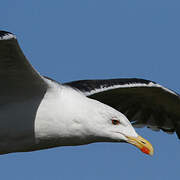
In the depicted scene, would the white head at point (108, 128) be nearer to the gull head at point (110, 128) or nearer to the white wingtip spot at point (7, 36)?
the gull head at point (110, 128)

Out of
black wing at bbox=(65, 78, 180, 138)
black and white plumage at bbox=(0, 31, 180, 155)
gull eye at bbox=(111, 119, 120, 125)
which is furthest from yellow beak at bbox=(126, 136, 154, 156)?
black wing at bbox=(65, 78, 180, 138)

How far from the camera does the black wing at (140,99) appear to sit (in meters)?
12.7

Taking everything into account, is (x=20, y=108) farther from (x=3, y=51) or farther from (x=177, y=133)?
(x=177, y=133)

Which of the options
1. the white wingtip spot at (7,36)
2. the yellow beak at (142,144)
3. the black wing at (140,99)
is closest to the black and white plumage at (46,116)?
the yellow beak at (142,144)

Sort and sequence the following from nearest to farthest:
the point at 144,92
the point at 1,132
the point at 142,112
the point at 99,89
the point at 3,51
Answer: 1. the point at 3,51
2. the point at 1,132
3. the point at 99,89
4. the point at 144,92
5. the point at 142,112

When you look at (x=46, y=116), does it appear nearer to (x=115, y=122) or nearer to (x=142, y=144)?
(x=115, y=122)

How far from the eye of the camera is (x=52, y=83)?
10.8 metres

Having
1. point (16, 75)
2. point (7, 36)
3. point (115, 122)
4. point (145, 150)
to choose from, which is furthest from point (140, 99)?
point (7, 36)

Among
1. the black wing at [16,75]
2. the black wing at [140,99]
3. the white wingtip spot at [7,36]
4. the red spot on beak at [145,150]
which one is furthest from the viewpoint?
the black wing at [140,99]

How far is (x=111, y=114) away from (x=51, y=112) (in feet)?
3.16

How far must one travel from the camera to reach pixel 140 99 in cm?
1445

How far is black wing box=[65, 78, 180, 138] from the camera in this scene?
41.8 feet

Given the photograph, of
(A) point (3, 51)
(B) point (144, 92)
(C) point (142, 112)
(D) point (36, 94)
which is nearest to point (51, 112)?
(D) point (36, 94)

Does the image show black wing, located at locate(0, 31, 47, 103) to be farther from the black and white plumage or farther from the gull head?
the gull head
